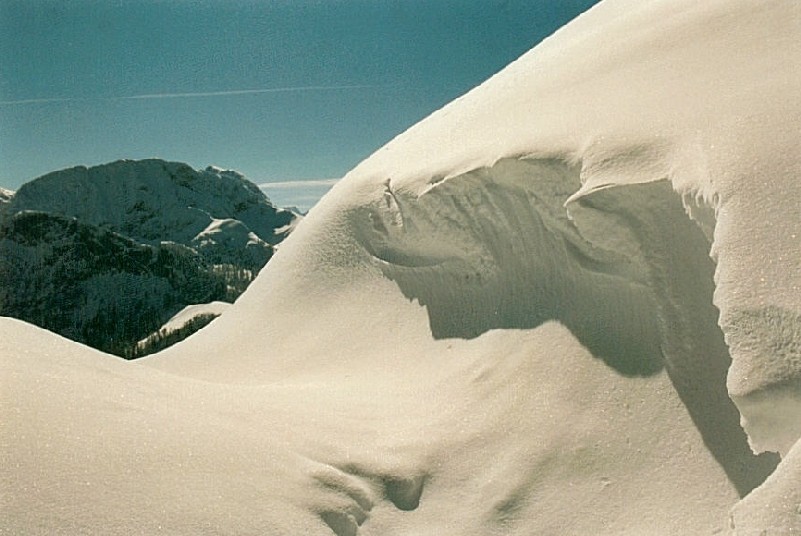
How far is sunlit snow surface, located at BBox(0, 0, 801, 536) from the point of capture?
5.00 meters

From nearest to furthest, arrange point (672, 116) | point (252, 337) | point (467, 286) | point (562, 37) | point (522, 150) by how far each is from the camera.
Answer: point (672, 116), point (522, 150), point (467, 286), point (252, 337), point (562, 37)

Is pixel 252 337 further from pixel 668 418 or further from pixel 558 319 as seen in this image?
pixel 668 418

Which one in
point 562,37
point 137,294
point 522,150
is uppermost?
point 562,37

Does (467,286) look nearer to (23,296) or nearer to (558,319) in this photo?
(558,319)

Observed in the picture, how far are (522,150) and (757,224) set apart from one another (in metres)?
3.44

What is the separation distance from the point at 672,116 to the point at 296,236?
9.27 meters

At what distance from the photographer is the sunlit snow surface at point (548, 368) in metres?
5.00

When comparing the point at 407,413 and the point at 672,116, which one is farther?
the point at 407,413

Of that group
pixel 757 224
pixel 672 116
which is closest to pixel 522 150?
pixel 672 116

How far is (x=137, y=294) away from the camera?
17150 centimetres

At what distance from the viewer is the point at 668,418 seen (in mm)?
5859

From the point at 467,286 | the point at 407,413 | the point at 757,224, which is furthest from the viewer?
the point at 467,286

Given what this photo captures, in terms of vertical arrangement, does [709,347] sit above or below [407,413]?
above

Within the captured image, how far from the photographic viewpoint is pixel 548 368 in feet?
23.1
